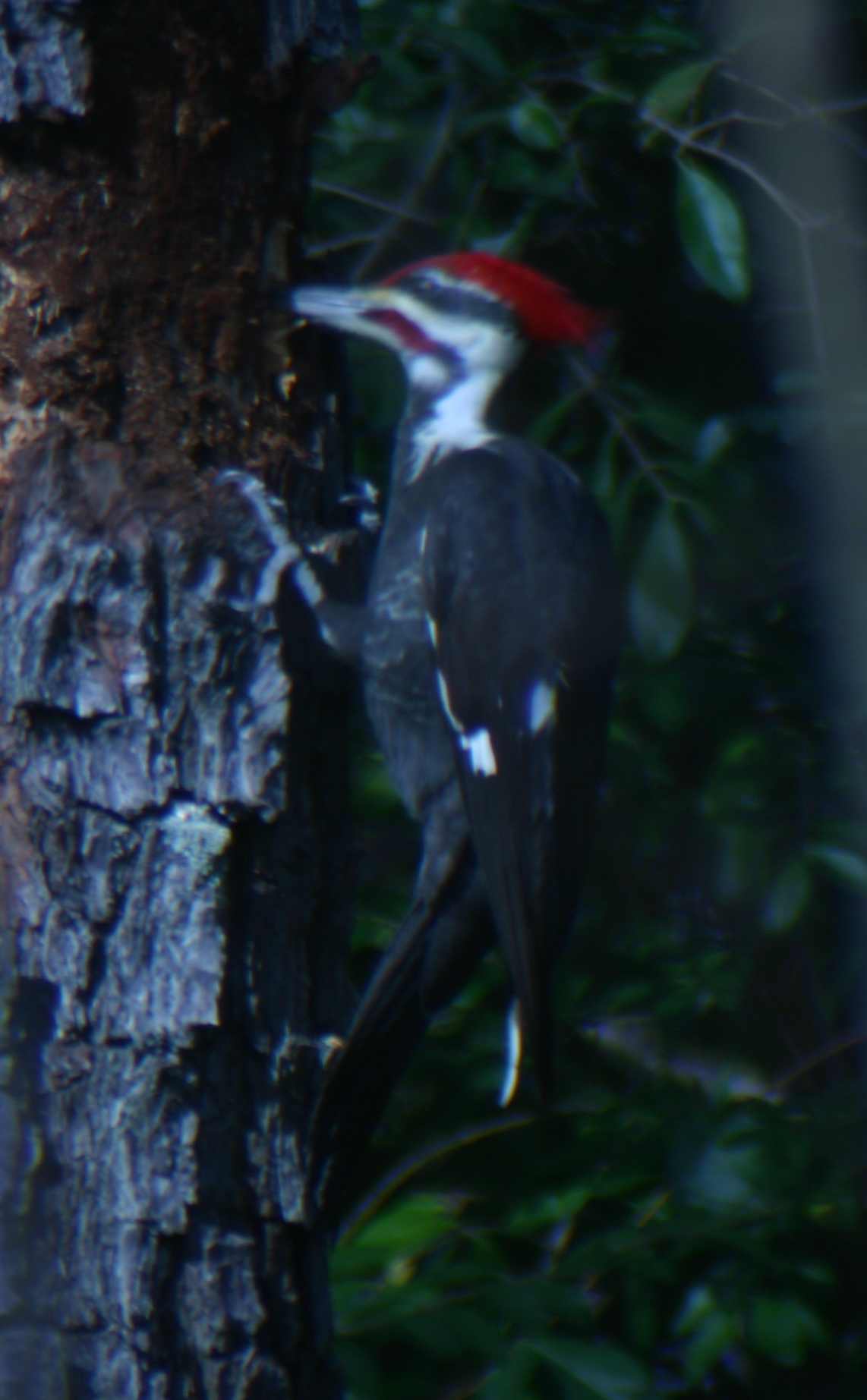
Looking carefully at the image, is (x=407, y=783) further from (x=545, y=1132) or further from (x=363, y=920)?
(x=545, y=1132)

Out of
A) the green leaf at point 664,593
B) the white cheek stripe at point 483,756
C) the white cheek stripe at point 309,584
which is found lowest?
the white cheek stripe at point 483,756

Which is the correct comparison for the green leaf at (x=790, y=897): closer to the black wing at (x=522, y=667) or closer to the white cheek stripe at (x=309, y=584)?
the black wing at (x=522, y=667)

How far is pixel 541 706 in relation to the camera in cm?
171

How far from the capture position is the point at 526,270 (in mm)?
1920

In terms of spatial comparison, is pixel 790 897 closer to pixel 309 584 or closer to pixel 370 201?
pixel 309 584

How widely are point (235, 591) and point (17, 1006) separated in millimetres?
380

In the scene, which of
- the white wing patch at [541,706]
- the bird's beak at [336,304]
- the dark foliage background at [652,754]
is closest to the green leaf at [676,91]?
the dark foliage background at [652,754]

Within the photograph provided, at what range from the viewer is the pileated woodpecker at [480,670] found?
1.62 meters

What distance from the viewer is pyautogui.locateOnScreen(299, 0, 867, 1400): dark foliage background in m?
1.85

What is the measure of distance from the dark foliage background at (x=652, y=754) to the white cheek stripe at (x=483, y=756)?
364 millimetres

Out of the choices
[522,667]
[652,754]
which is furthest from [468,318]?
[652,754]

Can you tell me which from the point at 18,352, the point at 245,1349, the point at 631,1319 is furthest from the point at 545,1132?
the point at 18,352

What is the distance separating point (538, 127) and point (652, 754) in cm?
81

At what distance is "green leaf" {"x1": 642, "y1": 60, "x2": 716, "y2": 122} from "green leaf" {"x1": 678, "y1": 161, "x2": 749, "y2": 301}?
0.07 meters
